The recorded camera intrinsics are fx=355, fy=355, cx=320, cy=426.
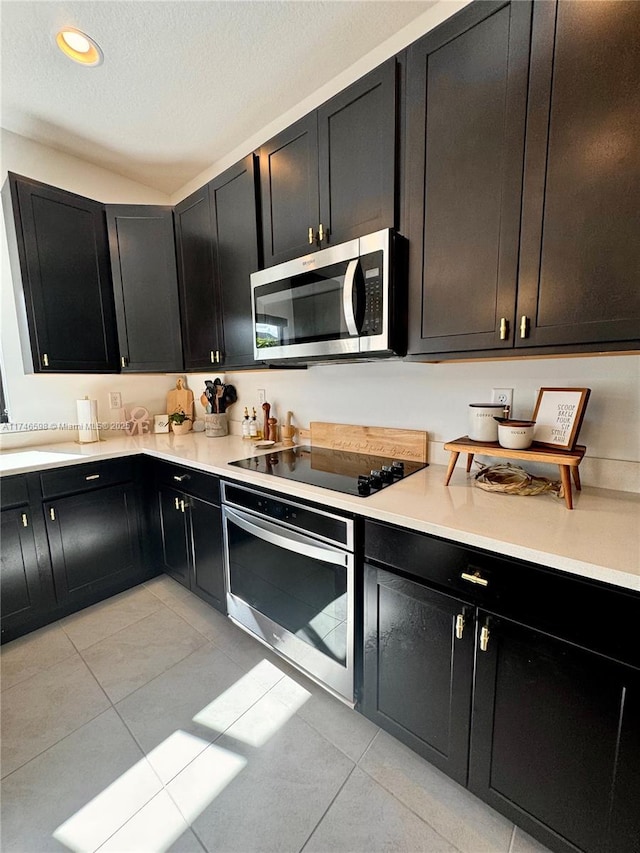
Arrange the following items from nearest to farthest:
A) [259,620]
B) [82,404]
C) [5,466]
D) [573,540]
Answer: [573,540] < [259,620] < [5,466] < [82,404]

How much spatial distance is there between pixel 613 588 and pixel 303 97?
7.96ft

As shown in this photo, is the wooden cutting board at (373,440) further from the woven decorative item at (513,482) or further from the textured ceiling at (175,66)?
the textured ceiling at (175,66)

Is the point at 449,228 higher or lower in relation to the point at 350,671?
higher

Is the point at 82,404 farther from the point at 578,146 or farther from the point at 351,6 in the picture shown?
the point at 578,146

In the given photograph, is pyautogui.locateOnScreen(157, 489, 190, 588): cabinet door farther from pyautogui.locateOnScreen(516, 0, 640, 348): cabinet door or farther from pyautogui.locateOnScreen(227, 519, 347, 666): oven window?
pyautogui.locateOnScreen(516, 0, 640, 348): cabinet door

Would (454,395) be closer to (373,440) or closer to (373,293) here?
(373,440)

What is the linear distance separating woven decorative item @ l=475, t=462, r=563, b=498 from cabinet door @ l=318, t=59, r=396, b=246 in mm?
985

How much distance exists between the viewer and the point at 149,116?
6.33 ft

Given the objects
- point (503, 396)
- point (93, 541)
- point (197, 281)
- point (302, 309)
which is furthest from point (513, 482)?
point (93, 541)

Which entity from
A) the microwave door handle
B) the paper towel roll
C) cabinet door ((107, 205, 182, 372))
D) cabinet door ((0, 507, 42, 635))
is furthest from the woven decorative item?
the paper towel roll

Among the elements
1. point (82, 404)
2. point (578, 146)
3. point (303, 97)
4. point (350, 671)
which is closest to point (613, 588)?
point (350, 671)

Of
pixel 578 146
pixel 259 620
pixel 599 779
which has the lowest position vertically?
pixel 259 620

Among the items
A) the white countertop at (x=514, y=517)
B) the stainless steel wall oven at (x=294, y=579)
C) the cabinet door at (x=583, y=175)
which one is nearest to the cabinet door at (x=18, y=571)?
the white countertop at (x=514, y=517)

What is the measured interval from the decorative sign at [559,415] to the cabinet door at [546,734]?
58 cm
